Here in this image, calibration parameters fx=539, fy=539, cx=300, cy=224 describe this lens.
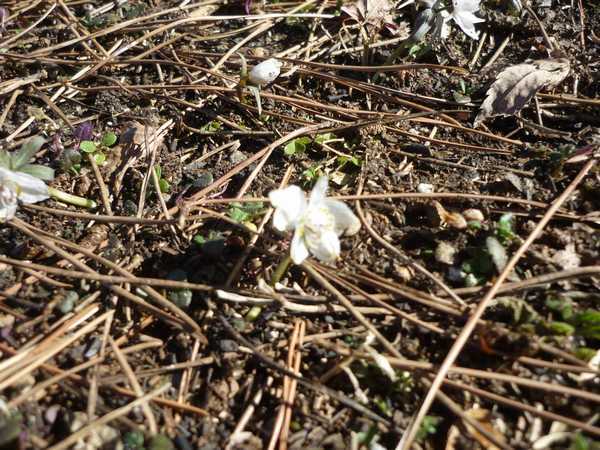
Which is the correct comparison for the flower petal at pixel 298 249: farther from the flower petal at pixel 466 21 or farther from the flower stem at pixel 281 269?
the flower petal at pixel 466 21

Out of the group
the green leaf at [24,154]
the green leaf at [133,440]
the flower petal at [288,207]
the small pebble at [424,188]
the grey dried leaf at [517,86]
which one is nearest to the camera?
the green leaf at [133,440]

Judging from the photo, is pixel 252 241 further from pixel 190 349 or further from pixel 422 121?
Answer: pixel 422 121

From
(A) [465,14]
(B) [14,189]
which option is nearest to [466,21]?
(A) [465,14]

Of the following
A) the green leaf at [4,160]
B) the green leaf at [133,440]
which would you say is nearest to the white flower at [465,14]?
the green leaf at [4,160]

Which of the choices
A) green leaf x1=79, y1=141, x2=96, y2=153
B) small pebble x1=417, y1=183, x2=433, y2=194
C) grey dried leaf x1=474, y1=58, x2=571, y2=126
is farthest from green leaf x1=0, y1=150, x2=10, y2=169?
grey dried leaf x1=474, y1=58, x2=571, y2=126

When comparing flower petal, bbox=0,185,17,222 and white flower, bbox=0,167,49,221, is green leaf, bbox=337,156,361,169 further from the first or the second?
flower petal, bbox=0,185,17,222
